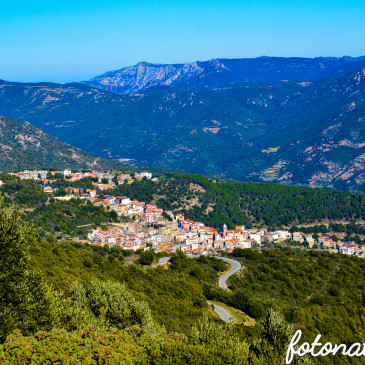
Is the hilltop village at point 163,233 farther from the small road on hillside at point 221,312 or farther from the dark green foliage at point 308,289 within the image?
the small road on hillside at point 221,312

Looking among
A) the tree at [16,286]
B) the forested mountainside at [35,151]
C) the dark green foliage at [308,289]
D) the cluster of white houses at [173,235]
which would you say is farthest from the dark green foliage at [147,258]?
the forested mountainside at [35,151]

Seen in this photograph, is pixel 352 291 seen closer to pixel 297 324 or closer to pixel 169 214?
pixel 297 324

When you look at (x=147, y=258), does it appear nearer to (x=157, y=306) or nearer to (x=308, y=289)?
(x=308, y=289)

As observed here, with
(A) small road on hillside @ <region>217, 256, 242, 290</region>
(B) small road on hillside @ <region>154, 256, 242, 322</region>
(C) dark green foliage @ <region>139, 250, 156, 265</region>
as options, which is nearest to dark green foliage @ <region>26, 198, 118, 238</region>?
(C) dark green foliage @ <region>139, 250, 156, 265</region>

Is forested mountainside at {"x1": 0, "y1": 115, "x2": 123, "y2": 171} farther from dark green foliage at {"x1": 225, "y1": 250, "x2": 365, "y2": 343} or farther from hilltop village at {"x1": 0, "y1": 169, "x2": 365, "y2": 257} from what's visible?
dark green foliage at {"x1": 225, "y1": 250, "x2": 365, "y2": 343}

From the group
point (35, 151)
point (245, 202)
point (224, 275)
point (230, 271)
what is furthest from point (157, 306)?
point (35, 151)

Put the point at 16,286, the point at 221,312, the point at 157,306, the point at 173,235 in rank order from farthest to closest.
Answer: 1. the point at 173,235
2. the point at 221,312
3. the point at 157,306
4. the point at 16,286
